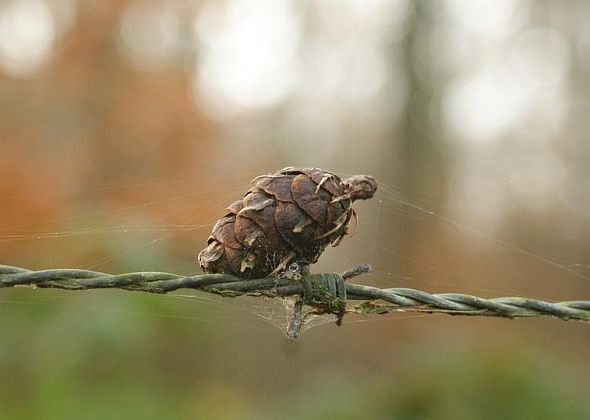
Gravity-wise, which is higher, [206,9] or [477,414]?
[206,9]

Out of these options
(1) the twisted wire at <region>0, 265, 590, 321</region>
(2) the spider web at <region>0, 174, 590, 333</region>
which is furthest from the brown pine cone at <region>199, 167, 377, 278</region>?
(2) the spider web at <region>0, 174, 590, 333</region>

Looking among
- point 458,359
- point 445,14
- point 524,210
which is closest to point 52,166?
point 458,359

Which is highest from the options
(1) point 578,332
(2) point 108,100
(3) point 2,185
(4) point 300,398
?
(2) point 108,100

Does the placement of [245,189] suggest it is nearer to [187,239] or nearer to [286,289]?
[286,289]

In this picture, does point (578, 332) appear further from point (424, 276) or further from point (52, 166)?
point (52, 166)

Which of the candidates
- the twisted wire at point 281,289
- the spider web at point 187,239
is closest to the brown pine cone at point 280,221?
the twisted wire at point 281,289

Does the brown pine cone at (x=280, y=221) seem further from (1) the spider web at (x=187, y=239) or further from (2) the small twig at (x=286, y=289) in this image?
(1) the spider web at (x=187, y=239)
